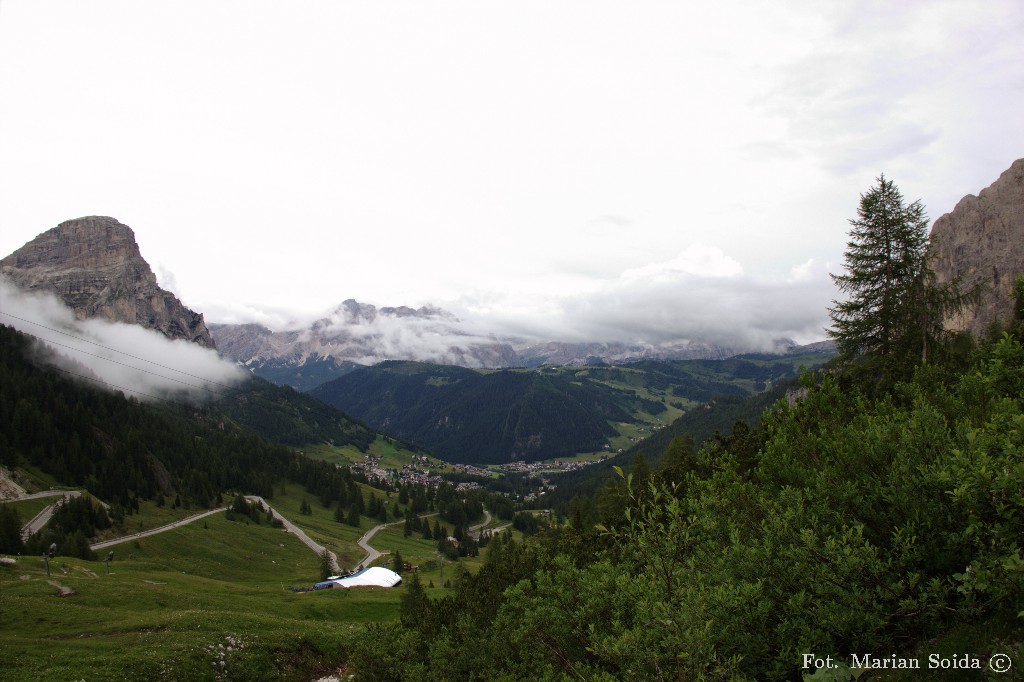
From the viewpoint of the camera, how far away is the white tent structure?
104 m

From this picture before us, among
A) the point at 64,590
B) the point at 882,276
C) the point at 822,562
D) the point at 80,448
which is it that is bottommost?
the point at 80,448

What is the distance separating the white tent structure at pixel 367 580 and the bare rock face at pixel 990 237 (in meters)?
131

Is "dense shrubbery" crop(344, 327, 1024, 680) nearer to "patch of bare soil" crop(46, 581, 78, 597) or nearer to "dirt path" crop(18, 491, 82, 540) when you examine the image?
"patch of bare soil" crop(46, 581, 78, 597)

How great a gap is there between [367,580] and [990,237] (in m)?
161

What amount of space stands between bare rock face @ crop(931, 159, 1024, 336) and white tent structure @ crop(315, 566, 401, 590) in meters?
131

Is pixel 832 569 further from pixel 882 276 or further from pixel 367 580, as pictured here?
pixel 367 580

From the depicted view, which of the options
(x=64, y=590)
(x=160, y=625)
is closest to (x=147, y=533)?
(x=64, y=590)

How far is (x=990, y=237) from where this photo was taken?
109 meters

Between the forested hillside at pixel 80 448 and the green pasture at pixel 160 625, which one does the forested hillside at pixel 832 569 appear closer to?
the green pasture at pixel 160 625

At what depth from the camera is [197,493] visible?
18325 cm

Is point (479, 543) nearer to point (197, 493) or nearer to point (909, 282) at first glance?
point (197, 493)

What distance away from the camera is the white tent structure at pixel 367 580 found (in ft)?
343

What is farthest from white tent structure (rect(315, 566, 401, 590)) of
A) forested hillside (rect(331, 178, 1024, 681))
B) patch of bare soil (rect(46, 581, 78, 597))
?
forested hillside (rect(331, 178, 1024, 681))

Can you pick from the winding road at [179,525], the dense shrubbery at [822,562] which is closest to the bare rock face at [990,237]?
the dense shrubbery at [822,562]
